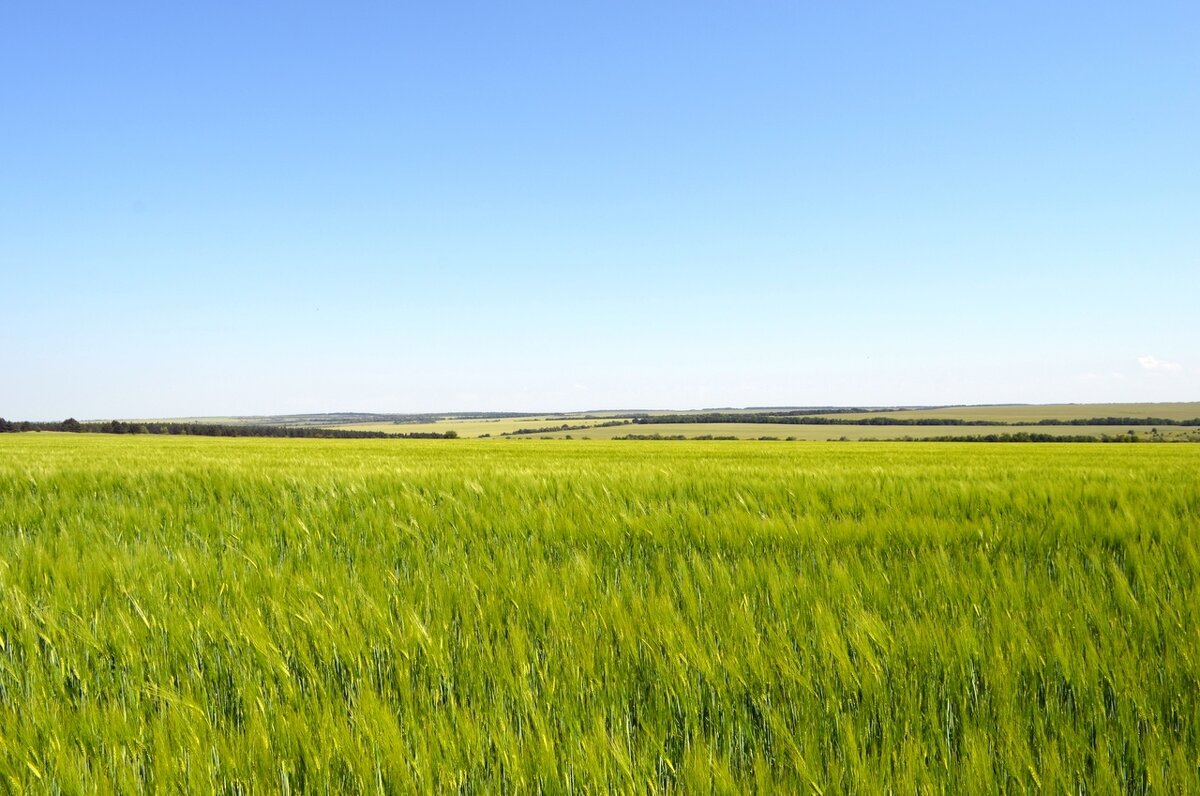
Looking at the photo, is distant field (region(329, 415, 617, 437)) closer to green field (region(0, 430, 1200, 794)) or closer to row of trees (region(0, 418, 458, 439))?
row of trees (region(0, 418, 458, 439))

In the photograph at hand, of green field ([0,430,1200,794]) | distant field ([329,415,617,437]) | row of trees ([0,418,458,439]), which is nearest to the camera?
green field ([0,430,1200,794])

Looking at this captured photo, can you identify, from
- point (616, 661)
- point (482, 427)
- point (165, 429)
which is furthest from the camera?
point (482, 427)

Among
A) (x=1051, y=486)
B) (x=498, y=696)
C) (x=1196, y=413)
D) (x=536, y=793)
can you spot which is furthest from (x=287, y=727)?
(x=1196, y=413)

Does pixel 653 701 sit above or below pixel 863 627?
below

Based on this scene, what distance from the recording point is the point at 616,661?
1807 mm

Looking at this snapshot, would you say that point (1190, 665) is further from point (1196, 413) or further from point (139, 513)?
point (1196, 413)

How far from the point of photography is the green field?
130 cm

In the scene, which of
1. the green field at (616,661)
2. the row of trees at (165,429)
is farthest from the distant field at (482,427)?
the green field at (616,661)

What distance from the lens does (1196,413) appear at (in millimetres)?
80125

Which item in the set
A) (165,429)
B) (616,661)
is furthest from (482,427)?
(616,661)

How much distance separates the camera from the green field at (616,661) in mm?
1304

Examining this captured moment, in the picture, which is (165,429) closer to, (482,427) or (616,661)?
(482,427)

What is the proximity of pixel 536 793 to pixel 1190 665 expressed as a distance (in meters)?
1.79

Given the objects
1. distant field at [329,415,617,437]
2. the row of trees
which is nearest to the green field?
the row of trees
